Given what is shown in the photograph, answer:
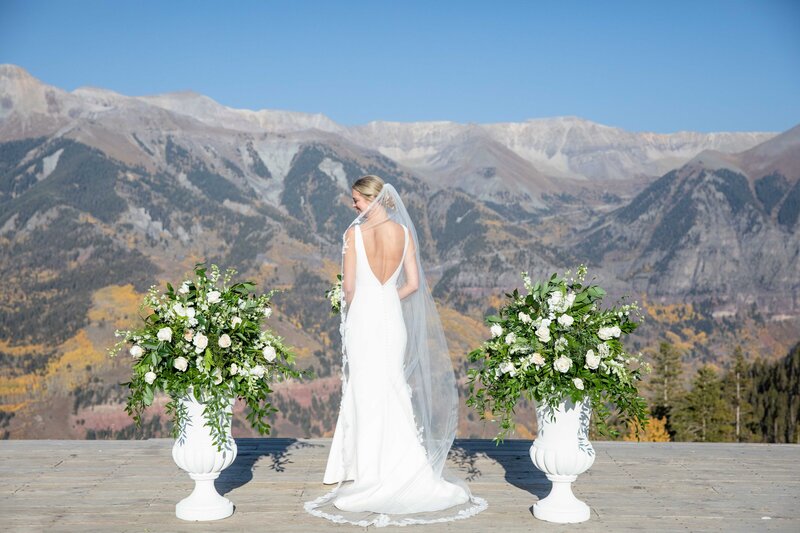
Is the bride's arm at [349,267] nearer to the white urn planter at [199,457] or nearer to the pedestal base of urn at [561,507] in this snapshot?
the white urn planter at [199,457]

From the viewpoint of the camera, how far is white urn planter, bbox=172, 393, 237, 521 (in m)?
5.82

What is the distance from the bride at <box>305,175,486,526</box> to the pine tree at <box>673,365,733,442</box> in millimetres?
42912

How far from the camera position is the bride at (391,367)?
246 inches

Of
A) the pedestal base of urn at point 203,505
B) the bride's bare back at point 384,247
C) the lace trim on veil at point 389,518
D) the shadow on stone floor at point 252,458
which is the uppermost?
the bride's bare back at point 384,247

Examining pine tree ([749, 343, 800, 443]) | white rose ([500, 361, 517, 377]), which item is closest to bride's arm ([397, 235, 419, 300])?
white rose ([500, 361, 517, 377])

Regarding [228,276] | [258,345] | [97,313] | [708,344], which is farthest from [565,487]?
[708,344]

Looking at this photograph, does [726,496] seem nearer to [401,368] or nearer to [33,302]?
[401,368]

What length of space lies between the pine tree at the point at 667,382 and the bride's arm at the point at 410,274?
42.7m

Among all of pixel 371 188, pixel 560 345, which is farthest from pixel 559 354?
pixel 371 188

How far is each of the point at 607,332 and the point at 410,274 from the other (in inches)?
64.1

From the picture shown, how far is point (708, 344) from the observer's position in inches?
6412

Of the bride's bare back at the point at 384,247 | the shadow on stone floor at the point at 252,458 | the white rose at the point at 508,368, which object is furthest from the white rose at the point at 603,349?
the shadow on stone floor at the point at 252,458

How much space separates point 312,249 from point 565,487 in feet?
589

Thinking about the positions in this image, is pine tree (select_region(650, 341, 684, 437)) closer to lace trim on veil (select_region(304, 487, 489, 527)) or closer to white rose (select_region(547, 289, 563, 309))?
lace trim on veil (select_region(304, 487, 489, 527))
